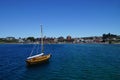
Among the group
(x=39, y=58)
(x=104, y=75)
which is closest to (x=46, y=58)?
(x=39, y=58)

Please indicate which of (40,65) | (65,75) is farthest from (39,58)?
(65,75)

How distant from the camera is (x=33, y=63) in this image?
208 feet

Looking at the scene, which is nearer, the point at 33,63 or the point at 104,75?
the point at 104,75

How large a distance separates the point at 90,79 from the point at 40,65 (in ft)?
83.5

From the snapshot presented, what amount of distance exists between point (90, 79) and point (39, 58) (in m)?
27.0

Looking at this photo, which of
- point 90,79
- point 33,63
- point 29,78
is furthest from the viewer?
point 33,63

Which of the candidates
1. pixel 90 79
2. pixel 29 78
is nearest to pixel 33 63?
pixel 29 78

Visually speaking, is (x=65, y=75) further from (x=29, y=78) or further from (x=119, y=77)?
(x=119, y=77)

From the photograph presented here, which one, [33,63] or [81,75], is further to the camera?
[33,63]

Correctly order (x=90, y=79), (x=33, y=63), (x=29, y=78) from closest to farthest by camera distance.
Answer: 1. (x=90, y=79)
2. (x=29, y=78)
3. (x=33, y=63)

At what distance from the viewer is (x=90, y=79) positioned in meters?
43.8

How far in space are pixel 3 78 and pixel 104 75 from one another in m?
24.5

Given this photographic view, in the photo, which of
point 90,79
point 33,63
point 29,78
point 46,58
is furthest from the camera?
point 46,58

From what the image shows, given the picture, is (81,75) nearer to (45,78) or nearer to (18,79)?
(45,78)
